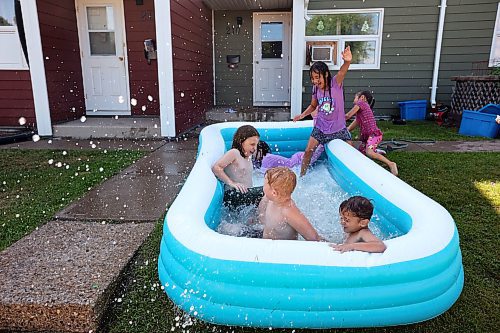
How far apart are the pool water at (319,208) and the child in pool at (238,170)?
9 cm

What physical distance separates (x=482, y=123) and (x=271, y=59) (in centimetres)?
487

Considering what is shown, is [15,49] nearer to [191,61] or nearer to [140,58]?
[140,58]

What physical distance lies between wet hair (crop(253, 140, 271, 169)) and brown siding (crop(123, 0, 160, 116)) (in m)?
4.24

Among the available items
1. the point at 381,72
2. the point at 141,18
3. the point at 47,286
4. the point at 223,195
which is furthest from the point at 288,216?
the point at 381,72

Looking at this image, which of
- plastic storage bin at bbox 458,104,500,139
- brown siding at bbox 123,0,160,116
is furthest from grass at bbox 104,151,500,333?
brown siding at bbox 123,0,160,116

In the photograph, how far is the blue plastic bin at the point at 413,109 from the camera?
856 centimetres

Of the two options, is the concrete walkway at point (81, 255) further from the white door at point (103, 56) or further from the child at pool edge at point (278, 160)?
the white door at point (103, 56)

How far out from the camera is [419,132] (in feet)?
23.4

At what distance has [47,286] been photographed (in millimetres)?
1998

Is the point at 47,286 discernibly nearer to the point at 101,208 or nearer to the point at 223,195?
the point at 101,208

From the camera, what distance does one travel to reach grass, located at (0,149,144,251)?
9.93ft

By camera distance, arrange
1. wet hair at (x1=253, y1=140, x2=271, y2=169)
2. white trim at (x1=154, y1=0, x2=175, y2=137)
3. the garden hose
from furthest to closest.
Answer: white trim at (x1=154, y1=0, x2=175, y2=137)
the garden hose
wet hair at (x1=253, y1=140, x2=271, y2=169)

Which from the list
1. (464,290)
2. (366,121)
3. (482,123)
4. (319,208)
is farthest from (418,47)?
(464,290)

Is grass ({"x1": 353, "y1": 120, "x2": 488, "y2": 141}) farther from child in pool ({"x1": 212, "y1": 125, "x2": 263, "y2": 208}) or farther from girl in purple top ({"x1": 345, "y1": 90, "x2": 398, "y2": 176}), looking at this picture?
child in pool ({"x1": 212, "y1": 125, "x2": 263, "y2": 208})
